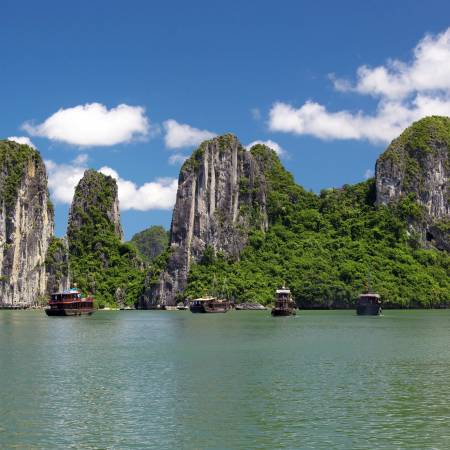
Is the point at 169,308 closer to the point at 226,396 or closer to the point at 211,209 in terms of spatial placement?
the point at 211,209

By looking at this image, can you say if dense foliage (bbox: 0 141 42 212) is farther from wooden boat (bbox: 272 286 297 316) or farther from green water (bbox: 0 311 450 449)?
green water (bbox: 0 311 450 449)

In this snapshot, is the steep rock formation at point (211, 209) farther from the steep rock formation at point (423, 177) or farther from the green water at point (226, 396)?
the green water at point (226, 396)

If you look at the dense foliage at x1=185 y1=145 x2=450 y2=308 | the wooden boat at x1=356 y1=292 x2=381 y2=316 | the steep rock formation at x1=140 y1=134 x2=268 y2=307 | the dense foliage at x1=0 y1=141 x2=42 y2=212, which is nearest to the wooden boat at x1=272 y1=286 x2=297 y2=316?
the wooden boat at x1=356 y1=292 x2=381 y2=316

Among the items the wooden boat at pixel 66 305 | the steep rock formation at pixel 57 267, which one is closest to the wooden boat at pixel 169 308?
the steep rock formation at pixel 57 267

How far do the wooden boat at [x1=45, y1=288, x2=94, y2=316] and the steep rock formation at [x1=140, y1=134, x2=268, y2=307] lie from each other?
43073mm

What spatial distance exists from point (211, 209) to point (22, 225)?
43.8 meters

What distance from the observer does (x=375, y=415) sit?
27656mm

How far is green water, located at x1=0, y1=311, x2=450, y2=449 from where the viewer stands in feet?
80.2

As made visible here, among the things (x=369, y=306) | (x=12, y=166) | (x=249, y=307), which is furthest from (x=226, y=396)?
(x=12, y=166)

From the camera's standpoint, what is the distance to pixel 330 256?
173 meters

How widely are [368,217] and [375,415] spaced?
15833 cm

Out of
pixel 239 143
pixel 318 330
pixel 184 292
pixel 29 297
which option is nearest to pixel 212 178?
pixel 239 143

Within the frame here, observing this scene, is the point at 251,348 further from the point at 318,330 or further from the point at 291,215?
the point at 291,215

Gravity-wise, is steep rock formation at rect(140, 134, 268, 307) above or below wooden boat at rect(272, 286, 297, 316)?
above
